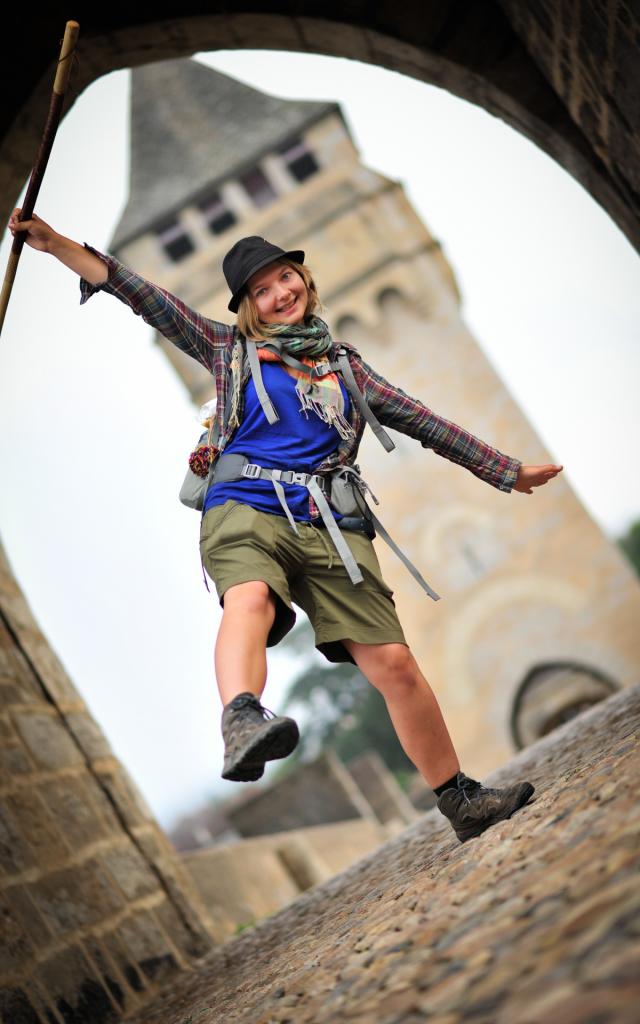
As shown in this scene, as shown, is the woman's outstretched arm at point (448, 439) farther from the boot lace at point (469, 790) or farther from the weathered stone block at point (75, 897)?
the weathered stone block at point (75, 897)

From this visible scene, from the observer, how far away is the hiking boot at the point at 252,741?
231cm

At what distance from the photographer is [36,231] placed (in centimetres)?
283

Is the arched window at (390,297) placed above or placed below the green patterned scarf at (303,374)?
above

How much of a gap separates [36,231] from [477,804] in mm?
1783

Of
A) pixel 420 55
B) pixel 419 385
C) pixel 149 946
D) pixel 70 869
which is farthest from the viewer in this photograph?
pixel 419 385

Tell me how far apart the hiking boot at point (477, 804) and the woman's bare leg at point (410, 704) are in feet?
0.16

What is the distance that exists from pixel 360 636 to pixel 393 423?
66 centimetres

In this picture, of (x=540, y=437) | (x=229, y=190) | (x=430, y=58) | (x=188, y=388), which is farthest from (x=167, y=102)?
(x=430, y=58)

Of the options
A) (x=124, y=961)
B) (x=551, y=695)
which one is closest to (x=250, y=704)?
(x=124, y=961)

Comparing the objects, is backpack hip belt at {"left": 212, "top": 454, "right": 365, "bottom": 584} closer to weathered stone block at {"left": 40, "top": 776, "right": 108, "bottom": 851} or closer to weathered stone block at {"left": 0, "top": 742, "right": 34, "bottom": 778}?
weathered stone block at {"left": 0, "top": 742, "right": 34, "bottom": 778}

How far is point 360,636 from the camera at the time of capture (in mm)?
2934

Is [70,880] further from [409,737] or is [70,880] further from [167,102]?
[167,102]

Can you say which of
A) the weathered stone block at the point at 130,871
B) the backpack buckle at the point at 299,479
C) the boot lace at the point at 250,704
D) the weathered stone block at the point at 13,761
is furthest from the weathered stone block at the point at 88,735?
the boot lace at the point at 250,704

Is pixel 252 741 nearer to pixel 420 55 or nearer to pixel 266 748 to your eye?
pixel 266 748
